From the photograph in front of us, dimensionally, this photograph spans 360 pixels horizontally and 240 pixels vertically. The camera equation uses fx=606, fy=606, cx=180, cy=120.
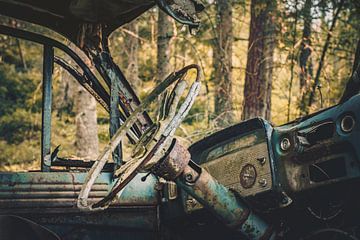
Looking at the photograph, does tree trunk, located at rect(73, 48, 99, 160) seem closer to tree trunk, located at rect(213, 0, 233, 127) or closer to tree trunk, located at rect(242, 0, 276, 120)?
tree trunk, located at rect(213, 0, 233, 127)

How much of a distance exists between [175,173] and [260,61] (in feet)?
20.1

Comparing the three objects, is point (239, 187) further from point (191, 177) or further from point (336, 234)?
point (336, 234)

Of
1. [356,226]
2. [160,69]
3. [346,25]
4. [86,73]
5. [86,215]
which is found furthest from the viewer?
[346,25]

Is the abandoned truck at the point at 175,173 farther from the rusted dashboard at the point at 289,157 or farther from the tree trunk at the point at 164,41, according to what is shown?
the tree trunk at the point at 164,41

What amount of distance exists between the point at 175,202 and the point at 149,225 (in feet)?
0.74

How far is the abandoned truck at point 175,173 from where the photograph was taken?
2818mm

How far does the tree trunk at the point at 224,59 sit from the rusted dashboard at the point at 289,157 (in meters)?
5.33

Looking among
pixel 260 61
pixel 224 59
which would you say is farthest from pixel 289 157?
pixel 224 59

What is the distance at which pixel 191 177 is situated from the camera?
3047mm

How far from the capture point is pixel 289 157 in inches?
120

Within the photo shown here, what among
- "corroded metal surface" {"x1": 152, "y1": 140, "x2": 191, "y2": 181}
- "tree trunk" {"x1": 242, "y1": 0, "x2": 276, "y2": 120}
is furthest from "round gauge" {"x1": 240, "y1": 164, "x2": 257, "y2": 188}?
"tree trunk" {"x1": 242, "y1": 0, "x2": 276, "y2": 120}

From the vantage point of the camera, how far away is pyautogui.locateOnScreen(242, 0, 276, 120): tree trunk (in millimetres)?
8633

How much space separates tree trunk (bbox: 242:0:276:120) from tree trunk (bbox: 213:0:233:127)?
0.34 metres

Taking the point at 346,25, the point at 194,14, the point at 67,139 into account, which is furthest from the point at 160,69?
the point at 194,14
